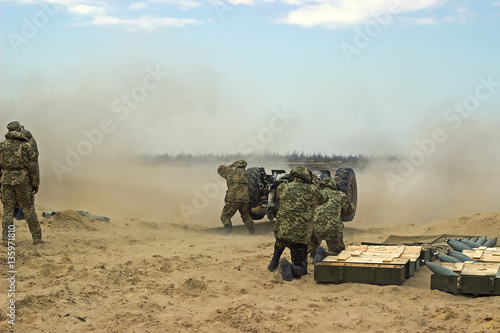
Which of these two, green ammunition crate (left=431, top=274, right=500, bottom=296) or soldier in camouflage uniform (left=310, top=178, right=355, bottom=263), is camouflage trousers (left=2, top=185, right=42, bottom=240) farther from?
green ammunition crate (left=431, top=274, right=500, bottom=296)

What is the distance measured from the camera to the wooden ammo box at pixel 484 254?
9545mm

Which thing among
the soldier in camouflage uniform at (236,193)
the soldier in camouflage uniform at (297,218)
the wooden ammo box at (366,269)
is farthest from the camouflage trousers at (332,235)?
the soldier in camouflage uniform at (236,193)

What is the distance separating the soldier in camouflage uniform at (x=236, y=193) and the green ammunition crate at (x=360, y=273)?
20.6 feet

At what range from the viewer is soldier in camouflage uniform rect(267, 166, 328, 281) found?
8.97m

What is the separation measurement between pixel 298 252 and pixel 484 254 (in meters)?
3.41

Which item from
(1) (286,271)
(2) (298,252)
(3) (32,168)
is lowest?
(1) (286,271)

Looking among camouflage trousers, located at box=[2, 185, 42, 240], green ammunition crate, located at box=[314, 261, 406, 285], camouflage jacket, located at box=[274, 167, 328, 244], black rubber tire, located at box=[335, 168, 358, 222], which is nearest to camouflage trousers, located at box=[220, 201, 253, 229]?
black rubber tire, located at box=[335, 168, 358, 222]

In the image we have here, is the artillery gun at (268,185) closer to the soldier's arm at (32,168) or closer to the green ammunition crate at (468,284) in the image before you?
the soldier's arm at (32,168)

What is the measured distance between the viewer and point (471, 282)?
25.6ft

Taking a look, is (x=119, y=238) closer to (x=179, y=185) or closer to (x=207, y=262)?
(x=207, y=262)

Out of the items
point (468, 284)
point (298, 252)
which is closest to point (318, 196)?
point (298, 252)

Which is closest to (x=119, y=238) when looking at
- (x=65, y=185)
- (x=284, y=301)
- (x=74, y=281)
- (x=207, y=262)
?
(x=207, y=262)

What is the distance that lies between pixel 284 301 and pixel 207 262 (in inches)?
119

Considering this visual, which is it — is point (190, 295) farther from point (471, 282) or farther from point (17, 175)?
point (17, 175)
